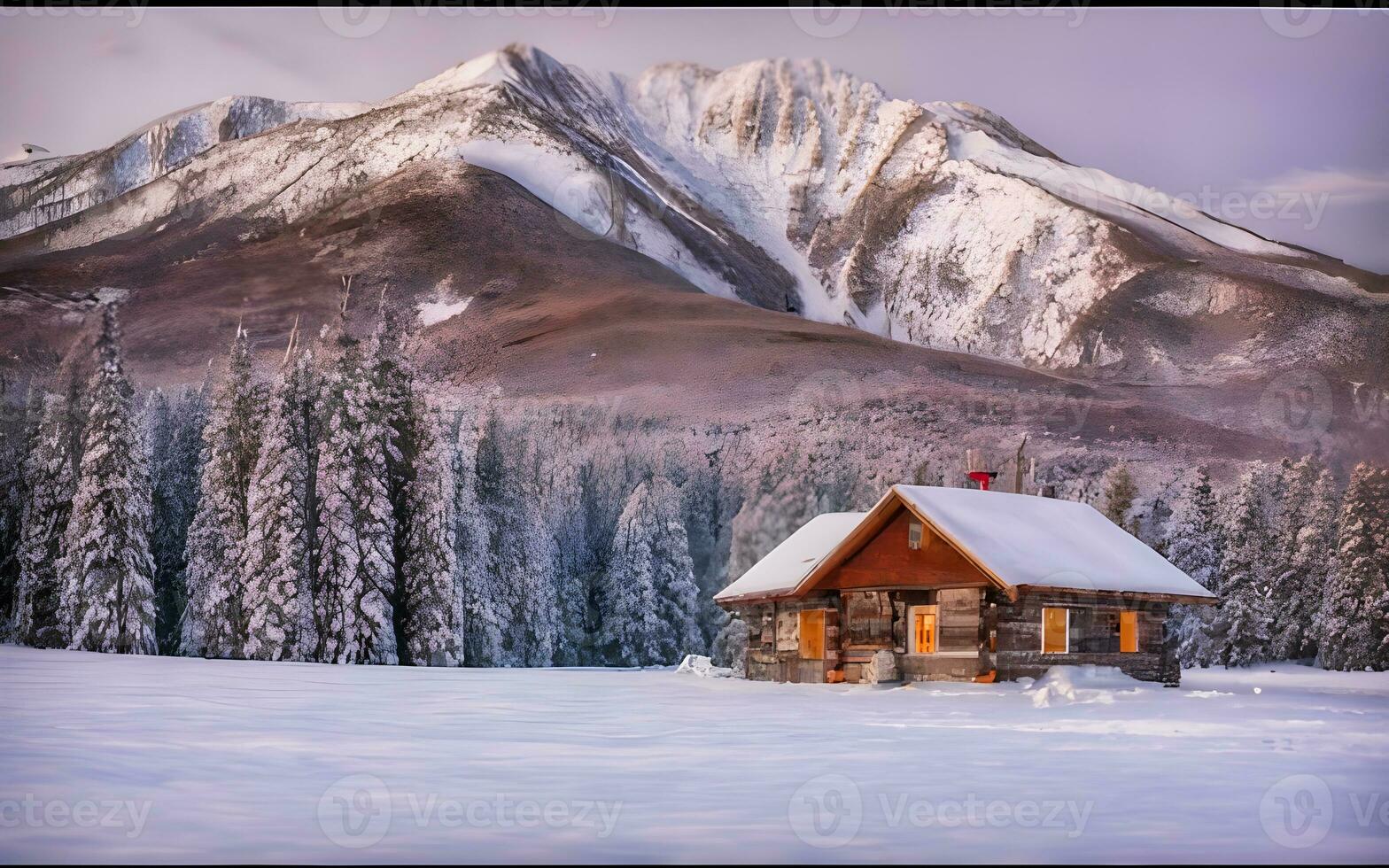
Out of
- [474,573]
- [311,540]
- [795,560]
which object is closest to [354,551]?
Answer: [311,540]

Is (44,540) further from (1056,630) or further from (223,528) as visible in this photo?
(1056,630)

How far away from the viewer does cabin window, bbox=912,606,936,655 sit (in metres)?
34.2

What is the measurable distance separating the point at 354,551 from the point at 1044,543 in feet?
90.7

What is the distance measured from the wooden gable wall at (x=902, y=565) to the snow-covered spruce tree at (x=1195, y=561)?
30.2m

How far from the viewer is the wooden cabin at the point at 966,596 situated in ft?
106

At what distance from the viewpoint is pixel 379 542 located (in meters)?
52.5

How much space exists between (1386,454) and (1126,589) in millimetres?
106581

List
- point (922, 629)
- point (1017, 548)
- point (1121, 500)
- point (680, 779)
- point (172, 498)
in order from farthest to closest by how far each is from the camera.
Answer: point (172, 498)
point (1121, 500)
point (922, 629)
point (1017, 548)
point (680, 779)

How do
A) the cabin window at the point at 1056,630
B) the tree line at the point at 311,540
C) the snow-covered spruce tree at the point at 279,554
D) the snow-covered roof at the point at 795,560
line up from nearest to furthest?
the cabin window at the point at 1056,630 → the snow-covered roof at the point at 795,560 → the snow-covered spruce tree at the point at 279,554 → the tree line at the point at 311,540

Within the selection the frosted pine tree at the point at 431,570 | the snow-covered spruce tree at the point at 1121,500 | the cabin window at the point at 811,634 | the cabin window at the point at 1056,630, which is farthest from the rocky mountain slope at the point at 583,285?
the cabin window at the point at 1056,630

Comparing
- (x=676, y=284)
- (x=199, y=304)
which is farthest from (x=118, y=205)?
(x=676, y=284)
